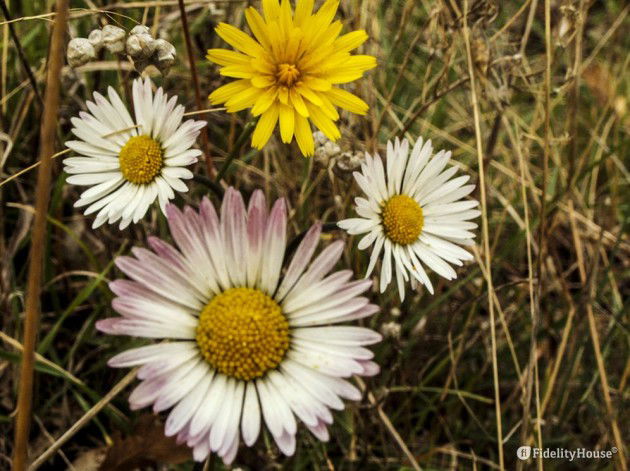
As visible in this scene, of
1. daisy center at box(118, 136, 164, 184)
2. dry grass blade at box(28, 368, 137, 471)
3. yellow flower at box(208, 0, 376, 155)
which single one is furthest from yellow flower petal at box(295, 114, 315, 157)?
dry grass blade at box(28, 368, 137, 471)

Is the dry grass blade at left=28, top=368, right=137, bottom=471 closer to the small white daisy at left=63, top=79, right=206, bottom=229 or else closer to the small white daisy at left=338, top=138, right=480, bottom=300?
the small white daisy at left=63, top=79, right=206, bottom=229

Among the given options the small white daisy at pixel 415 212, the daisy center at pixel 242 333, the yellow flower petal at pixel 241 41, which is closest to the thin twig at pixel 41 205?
the daisy center at pixel 242 333

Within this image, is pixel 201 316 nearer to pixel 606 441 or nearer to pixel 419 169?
pixel 419 169

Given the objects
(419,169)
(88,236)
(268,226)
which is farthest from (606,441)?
(88,236)

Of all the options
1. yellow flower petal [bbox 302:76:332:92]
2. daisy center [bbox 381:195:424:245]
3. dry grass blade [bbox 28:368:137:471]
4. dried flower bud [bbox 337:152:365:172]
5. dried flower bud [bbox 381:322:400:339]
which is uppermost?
yellow flower petal [bbox 302:76:332:92]

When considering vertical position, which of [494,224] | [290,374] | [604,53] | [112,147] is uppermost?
[604,53]

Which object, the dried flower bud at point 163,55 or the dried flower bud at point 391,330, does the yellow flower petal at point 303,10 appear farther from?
the dried flower bud at point 391,330
